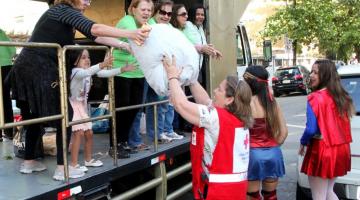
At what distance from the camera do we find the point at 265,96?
4352 millimetres

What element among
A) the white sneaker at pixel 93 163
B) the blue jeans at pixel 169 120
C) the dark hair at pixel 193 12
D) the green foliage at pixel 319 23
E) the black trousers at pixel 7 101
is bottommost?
the white sneaker at pixel 93 163

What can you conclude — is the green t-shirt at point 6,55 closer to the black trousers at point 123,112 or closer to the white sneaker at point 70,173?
the black trousers at point 123,112

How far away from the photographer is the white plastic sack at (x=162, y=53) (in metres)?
3.28

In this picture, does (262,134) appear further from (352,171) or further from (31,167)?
(31,167)

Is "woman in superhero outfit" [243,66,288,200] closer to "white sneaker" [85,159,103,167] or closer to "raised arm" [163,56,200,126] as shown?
"raised arm" [163,56,200,126]

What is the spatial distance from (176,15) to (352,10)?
31201mm

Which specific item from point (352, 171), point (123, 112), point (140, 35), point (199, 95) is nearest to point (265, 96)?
point (199, 95)

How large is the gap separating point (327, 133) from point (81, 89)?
2170 mm

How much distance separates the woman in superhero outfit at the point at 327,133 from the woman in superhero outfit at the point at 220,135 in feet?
4.16

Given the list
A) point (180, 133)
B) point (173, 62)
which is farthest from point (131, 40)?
point (180, 133)

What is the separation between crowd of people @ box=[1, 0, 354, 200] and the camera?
3303mm

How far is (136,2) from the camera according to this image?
4.60 m

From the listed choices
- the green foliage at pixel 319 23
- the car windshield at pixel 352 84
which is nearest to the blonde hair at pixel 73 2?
the car windshield at pixel 352 84

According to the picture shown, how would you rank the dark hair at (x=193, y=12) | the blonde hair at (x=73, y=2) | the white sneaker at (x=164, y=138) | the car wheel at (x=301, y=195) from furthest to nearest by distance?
the dark hair at (x=193, y=12) < the white sneaker at (x=164, y=138) < the car wheel at (x=301, y=195) < the blonde hair at (x=73, y=2)
